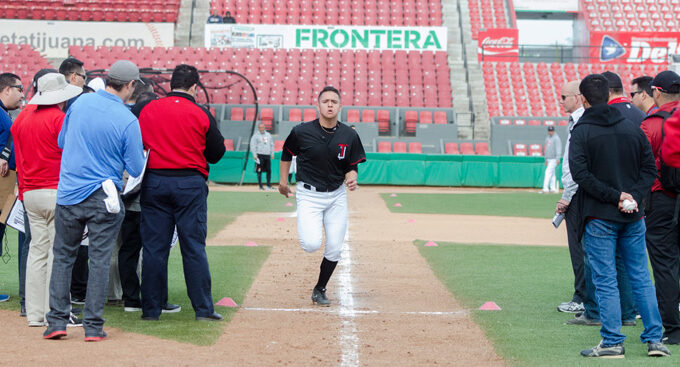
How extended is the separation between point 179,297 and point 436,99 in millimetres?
28060

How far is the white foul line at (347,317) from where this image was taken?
5.86 m

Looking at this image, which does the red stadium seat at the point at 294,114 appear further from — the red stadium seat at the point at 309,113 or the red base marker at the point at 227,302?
the red base marker at the point at 227,302

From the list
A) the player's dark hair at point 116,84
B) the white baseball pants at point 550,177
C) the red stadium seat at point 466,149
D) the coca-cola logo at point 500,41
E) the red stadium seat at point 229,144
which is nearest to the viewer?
the player's dark hair at point 116,84

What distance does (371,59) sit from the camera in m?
37.6

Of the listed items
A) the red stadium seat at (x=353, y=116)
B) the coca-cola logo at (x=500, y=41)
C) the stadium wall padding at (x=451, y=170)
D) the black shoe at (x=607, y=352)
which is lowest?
the black shoe at (x=607, y=352)

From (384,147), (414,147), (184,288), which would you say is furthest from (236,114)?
(184,288)

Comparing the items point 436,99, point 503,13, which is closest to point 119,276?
point 436,99

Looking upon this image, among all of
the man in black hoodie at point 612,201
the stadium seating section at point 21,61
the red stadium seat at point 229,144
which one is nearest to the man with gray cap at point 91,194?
the man in black hoodie at point 612,201

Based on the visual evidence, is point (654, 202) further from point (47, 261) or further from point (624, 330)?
point (47, 261)

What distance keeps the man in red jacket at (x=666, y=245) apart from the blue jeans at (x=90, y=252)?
426cm

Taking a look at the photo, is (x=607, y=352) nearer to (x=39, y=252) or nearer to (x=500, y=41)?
(x=39, y=252)

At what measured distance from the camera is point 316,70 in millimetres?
36594

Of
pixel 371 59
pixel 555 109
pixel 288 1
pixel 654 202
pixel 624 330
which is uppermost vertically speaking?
pixel 288 1

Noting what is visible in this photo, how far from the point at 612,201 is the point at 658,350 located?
3.74 ft
